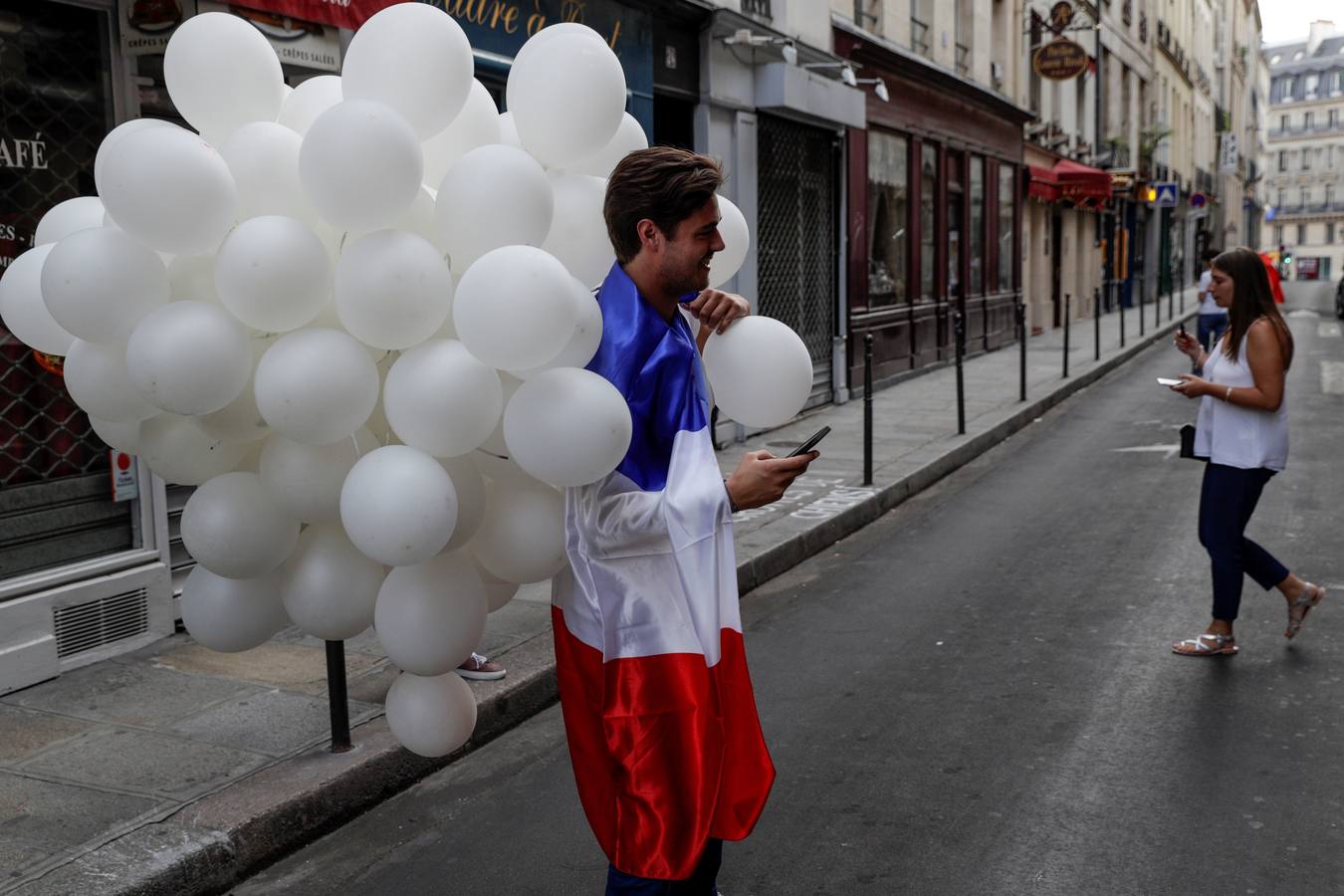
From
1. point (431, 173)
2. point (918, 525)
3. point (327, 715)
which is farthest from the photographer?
point (918, 525)

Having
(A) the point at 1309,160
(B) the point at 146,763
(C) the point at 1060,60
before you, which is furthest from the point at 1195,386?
(A) the point at 1309,160

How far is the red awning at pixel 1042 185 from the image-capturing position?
2544 cm

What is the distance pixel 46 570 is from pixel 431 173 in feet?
12.0

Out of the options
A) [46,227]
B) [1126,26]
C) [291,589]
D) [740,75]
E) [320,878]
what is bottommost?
[320,878]

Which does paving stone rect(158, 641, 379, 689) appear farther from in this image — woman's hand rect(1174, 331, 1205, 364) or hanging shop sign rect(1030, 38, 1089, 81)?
hanging shop sign rect(1030, 38, 1089, 81)

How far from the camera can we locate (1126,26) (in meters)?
35.5

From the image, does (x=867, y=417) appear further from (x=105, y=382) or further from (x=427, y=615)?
(x=105, y=382)

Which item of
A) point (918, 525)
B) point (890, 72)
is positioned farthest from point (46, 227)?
point (890, 72)

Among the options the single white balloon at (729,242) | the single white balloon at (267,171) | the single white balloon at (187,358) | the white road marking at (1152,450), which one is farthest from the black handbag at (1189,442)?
the white road marking at (1152,450)

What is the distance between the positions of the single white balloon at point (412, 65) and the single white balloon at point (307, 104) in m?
0.24

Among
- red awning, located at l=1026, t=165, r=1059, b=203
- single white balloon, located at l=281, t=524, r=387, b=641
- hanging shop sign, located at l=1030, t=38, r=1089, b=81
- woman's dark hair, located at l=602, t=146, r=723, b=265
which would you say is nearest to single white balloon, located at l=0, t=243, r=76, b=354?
single white balloon, located at l=281, t=524, r=387, b=641

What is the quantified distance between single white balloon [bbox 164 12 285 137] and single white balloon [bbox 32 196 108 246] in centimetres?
33

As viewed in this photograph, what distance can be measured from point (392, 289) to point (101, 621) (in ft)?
13.1

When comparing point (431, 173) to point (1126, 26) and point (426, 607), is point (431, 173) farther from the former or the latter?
point (1126, 26)
